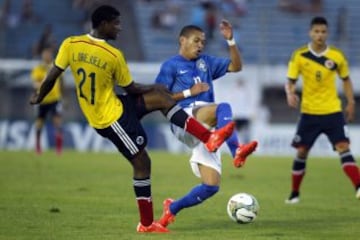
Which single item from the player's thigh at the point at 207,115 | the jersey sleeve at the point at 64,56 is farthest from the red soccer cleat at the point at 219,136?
the jersey sleeve at the point at 64,56

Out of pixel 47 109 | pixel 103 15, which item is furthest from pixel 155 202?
pixel 47 109

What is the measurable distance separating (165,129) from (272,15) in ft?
19.4

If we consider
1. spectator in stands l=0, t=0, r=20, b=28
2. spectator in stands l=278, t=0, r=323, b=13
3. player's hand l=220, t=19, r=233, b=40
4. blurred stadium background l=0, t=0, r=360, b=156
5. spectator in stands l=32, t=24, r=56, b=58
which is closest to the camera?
player's hand l=220, t=19, r=233, b=40

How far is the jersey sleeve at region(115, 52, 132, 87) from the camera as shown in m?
10.6

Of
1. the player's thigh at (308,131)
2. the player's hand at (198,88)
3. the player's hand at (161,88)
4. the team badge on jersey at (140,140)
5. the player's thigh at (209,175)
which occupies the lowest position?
the player's thigh at (308,131)

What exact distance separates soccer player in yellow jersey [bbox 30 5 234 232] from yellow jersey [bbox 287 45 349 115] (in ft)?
14.9

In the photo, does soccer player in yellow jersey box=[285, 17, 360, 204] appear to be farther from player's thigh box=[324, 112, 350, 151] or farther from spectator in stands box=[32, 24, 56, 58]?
spectator in stands box=[32, 24, 56, 58]

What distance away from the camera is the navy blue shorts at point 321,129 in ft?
48.2

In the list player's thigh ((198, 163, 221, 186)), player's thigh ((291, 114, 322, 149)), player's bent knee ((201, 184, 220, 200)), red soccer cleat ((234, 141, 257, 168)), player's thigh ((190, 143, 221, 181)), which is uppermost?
red soccer cleat ((234, 141, 257, 168))

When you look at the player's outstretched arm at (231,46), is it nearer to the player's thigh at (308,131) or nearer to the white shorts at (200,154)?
the white shorts at (200,154)

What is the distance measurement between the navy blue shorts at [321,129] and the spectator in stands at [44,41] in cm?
1644

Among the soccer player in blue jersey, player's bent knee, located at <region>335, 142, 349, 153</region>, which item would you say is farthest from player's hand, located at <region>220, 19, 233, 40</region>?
player's bent knee, located at <region>335, 142, 349, 153</region>

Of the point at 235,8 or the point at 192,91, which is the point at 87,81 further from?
the point at 235,8

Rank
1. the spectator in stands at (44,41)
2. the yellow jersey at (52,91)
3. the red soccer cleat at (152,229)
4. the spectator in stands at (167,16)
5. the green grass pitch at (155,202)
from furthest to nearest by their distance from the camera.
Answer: the spectator in stands at (167,16) < the spectator in stands at (44,41) < the yellow jersey at (52,91) < the green grass pitch at (155,202) < the red soccer cleat at (152,229)
